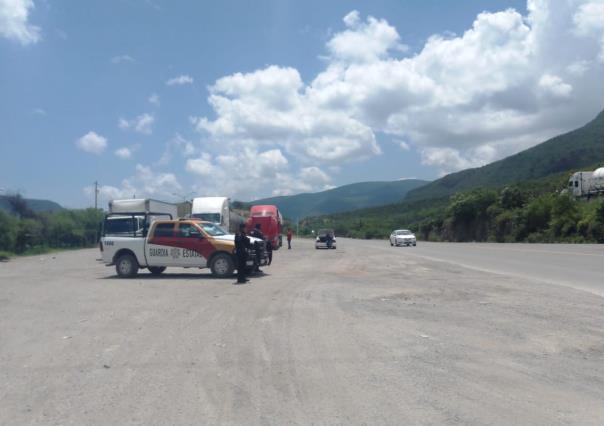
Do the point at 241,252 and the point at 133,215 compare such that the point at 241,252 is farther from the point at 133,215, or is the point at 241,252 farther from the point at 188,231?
the point at 133,215

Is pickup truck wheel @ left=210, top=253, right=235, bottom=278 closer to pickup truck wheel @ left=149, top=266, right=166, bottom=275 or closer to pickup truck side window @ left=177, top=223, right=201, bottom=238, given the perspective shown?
pickup truck side window @ left=177, top=223, right=201, bottom=238

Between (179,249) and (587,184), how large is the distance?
48.8m

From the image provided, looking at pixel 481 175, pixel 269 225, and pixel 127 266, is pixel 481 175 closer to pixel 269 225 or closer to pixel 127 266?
pixel 269 225

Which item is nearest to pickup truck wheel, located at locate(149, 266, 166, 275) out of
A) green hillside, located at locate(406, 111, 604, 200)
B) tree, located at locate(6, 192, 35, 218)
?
tree, located at locate(6, 192, 35, 218)

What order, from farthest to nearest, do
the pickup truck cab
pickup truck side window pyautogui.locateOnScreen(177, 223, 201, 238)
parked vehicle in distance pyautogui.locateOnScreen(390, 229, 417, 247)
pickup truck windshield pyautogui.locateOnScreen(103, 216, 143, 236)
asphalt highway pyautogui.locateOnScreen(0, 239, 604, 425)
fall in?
1. parked vehicle in distance pyautogui.locateOnScreen(390, 229, 417, 247)
2. pickup truck windshield pyautogui.locateOnScreen(103, 216, 143, 236)
3. pickup truck side window pyautogui.locateOnScreen(177, 223, 201, 238)
4. the pickup truck cab
5. asphalt highway pyautogui.locateOnScreen(0, 239, 604, 425)

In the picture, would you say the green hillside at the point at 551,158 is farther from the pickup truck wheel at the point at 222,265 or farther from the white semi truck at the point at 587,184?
the pickup truck wheel at the point at 222,265

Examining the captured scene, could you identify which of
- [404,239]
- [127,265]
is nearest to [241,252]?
[127,265]

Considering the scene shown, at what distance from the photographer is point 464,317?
11.0 m

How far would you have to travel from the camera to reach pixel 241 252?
17.7 metres

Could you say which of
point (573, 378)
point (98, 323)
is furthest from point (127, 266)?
point (573, 378)

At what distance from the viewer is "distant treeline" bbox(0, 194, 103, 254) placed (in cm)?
5452

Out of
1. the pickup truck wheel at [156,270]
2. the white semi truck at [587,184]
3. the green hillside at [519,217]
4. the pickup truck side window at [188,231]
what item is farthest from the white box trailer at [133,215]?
the white semi truck at [587,184]

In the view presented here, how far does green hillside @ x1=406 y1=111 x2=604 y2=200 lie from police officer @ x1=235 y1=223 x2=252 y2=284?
84422 mm

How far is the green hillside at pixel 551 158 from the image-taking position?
9706cm
